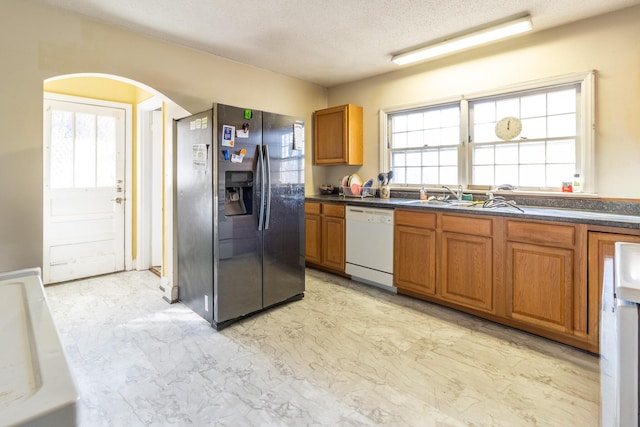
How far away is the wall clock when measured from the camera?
3.21 m

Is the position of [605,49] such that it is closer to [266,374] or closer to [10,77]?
[266,374]

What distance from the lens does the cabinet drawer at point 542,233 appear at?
7.78 feet

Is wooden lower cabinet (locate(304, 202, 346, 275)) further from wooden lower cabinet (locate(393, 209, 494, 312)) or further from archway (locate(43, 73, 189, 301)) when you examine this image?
archway (locate(43, 73, 189, 301))

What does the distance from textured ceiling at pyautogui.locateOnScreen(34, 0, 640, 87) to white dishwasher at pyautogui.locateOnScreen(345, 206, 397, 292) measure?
1687 millimetres

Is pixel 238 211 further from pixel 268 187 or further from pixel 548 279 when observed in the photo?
pixel 548 279

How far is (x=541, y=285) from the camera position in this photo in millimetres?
2512

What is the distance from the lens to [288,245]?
328cm

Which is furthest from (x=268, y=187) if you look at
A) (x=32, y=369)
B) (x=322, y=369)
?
(x=32, y=369)

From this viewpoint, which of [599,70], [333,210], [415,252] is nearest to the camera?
[599,70]

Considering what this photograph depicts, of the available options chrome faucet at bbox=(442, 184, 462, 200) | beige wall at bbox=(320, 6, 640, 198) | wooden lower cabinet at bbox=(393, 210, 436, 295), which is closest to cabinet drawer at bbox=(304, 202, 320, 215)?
wooden lower cabinet at bbox=(393, 210, 436, 295)

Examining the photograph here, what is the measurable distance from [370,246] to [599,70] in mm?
2482

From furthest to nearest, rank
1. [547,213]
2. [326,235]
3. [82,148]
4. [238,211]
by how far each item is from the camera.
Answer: [326,235], [82,148], [238,211], [547,213]

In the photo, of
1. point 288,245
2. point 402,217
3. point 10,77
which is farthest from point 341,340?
point 10,77

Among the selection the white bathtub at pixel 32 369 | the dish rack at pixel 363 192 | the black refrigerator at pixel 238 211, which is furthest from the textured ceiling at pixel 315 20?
the white bathtub at pixel 32 369
